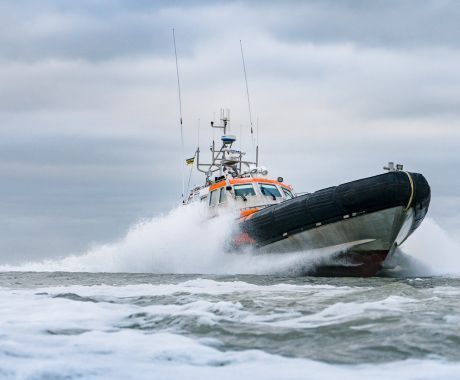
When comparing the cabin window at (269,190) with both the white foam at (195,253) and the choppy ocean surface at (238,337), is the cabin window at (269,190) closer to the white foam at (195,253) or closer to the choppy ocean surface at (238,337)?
the white foam at (195,253)

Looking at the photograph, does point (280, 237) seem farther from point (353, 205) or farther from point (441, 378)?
point (441, 378)

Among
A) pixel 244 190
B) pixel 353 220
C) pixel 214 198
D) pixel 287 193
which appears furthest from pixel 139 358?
pixel 287 193

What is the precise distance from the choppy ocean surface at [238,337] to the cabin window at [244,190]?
404 inches

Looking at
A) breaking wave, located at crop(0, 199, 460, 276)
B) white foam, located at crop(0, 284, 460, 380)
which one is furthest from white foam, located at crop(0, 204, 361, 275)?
white foam, located at crop(0, 284, 460, 380)

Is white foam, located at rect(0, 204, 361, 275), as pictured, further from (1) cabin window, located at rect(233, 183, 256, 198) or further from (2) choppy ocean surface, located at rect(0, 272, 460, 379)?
(2) choppy ocean surface, located at rect(0, 272, 460, 379)

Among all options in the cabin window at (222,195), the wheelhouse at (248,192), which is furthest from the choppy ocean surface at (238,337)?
the cabin window at (222,195)

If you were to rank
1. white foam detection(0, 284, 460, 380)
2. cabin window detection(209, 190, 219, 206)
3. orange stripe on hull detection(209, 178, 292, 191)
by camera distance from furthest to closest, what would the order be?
cabin window detection(209, 190, 219, 206) < orange stripe on hull detection(209, 178, 292, 191) < white foam detection(0, 284, 460, 380)

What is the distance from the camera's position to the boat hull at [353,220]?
619 inches

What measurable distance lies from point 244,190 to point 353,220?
4862 millimetres

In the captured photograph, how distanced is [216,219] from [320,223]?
450cm

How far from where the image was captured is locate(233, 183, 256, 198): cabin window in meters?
19.9

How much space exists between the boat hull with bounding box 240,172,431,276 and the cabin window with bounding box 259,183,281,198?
2642 millimetres

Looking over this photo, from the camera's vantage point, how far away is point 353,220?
52.4ft

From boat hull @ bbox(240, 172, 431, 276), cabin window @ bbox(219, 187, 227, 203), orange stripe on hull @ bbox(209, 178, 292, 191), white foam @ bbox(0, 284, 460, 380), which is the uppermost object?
orange stripe on hull @ bbox(209, 178, 292, 191)
